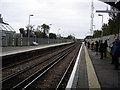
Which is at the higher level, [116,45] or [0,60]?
[116,45]

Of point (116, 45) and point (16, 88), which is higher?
point (116, 45)

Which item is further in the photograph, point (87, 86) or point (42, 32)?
point (42, 32)

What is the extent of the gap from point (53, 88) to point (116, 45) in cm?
480

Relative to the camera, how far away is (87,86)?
777 centimetres

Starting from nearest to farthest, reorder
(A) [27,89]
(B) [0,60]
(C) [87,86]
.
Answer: (C) [87,86] < (A) [27,89] < (B) [0,60]

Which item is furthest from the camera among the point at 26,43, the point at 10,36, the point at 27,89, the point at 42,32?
the point at 42,32

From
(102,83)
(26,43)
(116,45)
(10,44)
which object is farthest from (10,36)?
(102,83)

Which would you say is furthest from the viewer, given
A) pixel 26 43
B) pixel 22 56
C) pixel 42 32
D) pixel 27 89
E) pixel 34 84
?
pixel 42 32

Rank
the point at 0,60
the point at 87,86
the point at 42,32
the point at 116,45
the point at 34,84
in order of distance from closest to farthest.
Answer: the point at 87,86
the point at 34,84
the point at 116,45
the point at 0,60
the point at 42,32

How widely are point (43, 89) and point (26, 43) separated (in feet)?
149

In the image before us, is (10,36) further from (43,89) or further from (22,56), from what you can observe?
(43,89)

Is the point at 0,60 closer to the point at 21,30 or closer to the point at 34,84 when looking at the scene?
the point at 34,84

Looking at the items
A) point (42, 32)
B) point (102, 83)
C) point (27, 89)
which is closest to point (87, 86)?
point (102, 83)

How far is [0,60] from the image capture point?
17.8 m
